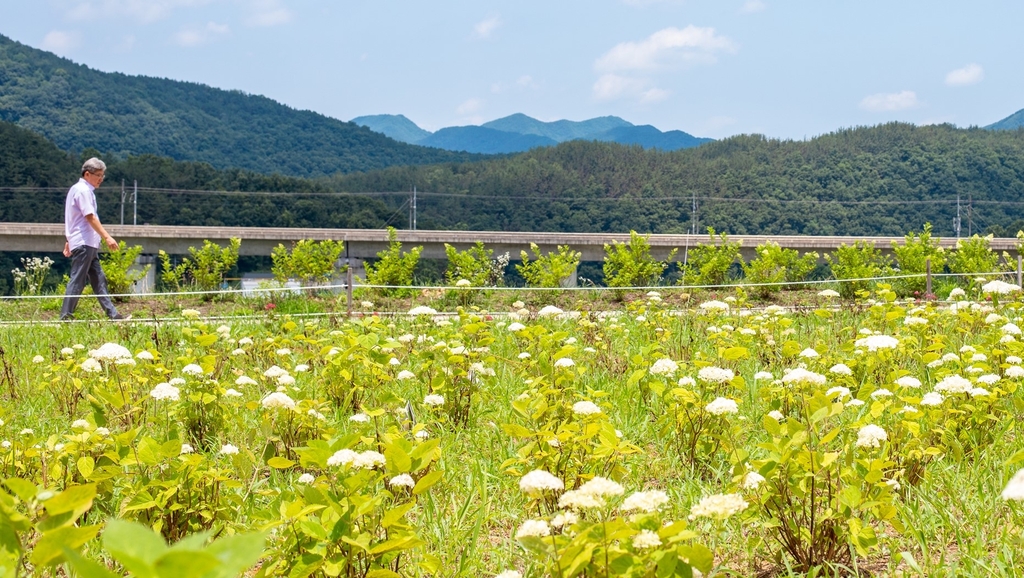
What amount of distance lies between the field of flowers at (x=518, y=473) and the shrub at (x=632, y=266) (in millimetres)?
7881

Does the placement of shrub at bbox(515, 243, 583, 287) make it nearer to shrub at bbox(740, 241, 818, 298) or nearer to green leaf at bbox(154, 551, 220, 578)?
shrub at bbox(740, 241, 818, 298)

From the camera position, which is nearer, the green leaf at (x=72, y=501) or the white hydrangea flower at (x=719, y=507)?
the green leaf at (x=72, y=501)

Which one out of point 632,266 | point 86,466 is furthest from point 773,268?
point 86,466

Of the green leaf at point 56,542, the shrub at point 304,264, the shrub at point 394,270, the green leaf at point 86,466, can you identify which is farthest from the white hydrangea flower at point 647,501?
the shrub at point 304,264

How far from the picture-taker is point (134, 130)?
130000 mm

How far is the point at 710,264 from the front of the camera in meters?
13.9

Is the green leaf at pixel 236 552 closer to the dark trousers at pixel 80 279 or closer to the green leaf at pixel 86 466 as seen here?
the green leaf at pixel 86 466

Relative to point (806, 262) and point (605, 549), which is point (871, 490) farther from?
point (806, 262)

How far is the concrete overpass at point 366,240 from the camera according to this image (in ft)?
98.8

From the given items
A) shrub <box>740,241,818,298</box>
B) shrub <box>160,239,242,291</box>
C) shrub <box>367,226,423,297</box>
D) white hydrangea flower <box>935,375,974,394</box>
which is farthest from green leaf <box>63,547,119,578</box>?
shrub <box>160,239,242,291</box>

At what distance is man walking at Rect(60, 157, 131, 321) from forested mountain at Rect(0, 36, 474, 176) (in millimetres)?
116157

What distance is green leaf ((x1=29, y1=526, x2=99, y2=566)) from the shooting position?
136cm

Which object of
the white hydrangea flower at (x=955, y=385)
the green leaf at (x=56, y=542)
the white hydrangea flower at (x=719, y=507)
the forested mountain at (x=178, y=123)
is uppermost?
the forested mountain at (x=178, y=123)

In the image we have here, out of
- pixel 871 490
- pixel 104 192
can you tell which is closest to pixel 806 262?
pixel 871 490
